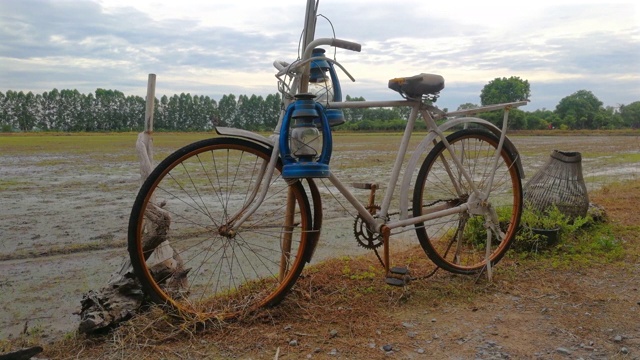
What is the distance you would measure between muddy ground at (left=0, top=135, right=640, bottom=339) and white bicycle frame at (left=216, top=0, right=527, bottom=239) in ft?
2.76

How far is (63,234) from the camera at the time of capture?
588 cm

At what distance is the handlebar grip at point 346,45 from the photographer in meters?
3.07

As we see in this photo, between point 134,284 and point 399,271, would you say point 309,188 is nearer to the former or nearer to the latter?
point 399,271

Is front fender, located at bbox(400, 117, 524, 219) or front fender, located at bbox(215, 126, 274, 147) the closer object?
front fender, located at bbox(215, 126, 274, 147)

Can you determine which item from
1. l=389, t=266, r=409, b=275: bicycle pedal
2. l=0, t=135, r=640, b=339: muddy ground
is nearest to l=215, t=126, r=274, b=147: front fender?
l=389, t=266, r=409, b=275: bicycle pedal

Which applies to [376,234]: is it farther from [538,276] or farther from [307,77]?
[538,276]

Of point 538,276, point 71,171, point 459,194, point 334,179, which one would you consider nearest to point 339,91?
point 334,179

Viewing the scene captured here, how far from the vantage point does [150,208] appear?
316 cm

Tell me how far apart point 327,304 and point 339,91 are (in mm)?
1327

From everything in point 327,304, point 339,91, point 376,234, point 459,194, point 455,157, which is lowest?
point 327,304

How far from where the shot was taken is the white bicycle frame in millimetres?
3006

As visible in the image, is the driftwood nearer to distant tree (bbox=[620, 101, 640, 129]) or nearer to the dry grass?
the dry grass

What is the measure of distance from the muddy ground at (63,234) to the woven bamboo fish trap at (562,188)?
1390mm

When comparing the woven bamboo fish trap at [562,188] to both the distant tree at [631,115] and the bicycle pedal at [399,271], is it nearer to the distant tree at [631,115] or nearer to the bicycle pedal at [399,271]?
the bicycle pedal at [399,271]
